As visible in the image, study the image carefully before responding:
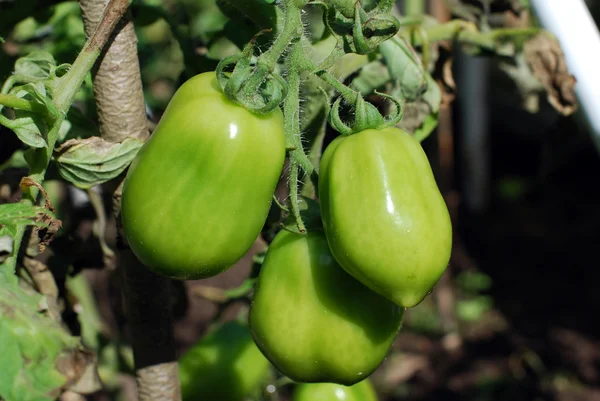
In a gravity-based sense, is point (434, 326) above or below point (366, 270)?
below

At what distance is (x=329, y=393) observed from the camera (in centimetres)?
116

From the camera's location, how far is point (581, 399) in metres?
2.68

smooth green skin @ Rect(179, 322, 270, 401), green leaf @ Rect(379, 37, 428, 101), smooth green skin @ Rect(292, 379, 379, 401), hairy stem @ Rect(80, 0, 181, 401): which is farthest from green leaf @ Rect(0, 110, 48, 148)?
smooth green skin @ Rect(179, 322, 270, 401)

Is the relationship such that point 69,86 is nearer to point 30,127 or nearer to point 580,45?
point 30,127

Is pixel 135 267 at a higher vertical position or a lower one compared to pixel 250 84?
lower

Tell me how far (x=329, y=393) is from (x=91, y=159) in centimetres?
57

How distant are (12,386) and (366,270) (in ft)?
1.09

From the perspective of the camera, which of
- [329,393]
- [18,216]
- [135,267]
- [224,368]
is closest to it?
[18,216]

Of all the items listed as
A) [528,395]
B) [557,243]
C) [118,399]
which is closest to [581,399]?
Result: [528,395]

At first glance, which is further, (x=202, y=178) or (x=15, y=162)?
(x=15, y=162)

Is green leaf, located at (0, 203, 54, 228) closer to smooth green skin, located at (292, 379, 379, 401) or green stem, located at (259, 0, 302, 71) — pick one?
green stem, located at (259, 0, 302, 71)

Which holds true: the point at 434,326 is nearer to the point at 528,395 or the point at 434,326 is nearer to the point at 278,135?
the point at 528,395

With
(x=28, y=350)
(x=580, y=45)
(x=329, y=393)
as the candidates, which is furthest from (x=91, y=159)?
(x=580, y=45)

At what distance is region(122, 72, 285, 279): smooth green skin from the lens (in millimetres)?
735
